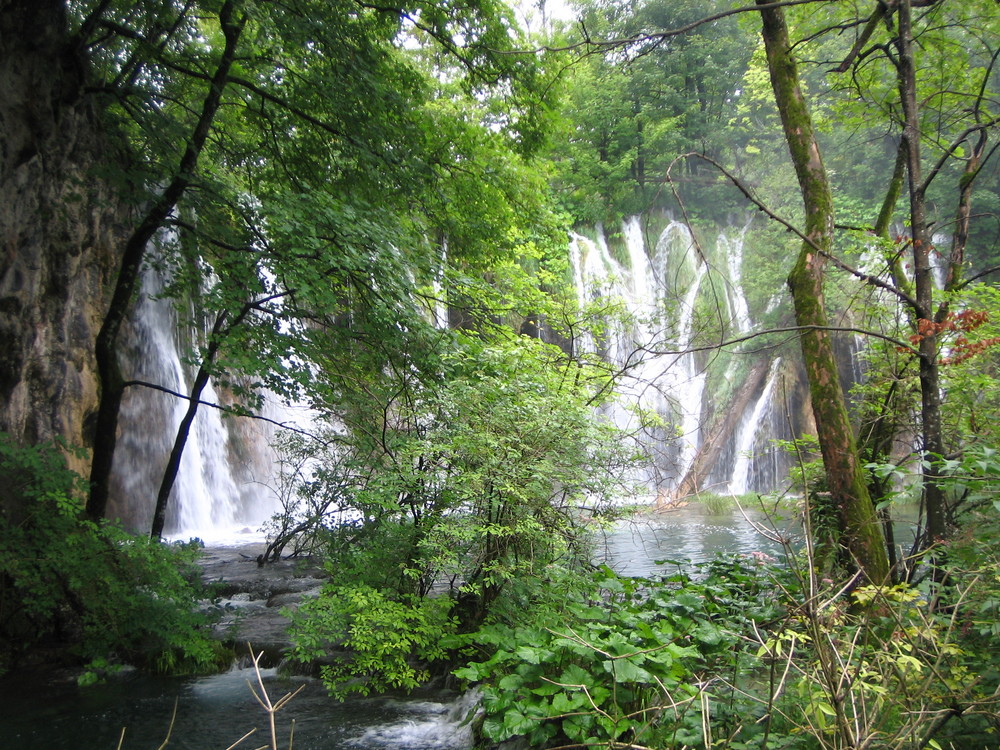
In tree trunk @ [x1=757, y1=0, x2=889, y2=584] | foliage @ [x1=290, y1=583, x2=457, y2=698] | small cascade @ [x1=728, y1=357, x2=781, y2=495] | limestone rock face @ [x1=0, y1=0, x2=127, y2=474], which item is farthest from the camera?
small cascade @ [x1=728, y1=357, x2=781, y2=495]

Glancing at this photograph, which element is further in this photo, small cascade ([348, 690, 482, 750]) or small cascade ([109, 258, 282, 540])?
small cascade ([109, 258, 282, 540])

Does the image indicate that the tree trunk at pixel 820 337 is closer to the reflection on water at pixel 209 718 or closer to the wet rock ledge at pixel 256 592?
the reflection on water at pixel 209 718

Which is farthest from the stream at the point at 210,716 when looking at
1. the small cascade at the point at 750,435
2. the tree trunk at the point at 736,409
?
the small cascade at the point at 750,435

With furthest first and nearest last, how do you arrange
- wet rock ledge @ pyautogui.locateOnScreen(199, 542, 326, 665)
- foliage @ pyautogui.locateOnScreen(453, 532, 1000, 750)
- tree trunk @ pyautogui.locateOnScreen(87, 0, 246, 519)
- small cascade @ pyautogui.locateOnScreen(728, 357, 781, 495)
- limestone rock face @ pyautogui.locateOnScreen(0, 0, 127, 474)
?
small cascade @ pyautogui.locateOnScreen(728, 357, 781, 495) → wet rock ledge @ pyautogui.locateOnScreen(199, 542, 326, 665) → tree trunk @ pyautogui.locateOnScreen(87, 0, 246, 519) → limestone rock face @ pyautogui.locateOnScreen(0, 0, 127, 474) → foliage @ pyautogui.locateOnScreen(453, 532, 1000, 750)

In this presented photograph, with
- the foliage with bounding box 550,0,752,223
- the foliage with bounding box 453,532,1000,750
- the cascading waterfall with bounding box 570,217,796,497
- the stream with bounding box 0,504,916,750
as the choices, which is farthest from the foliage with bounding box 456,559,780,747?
the foliage with bounding box 550,0,752,223

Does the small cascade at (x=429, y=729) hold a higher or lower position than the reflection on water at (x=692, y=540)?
lower

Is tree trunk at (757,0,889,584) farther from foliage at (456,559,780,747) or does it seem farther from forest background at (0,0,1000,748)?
foliage at (456,559,780,747)

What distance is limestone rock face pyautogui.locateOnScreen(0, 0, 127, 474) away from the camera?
597 centimetres

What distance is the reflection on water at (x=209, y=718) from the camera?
4.99 meters

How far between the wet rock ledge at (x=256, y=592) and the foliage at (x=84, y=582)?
46cm

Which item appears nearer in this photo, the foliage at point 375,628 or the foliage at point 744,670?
the foliage at point 744,670

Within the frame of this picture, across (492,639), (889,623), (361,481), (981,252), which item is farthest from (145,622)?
(981,252)

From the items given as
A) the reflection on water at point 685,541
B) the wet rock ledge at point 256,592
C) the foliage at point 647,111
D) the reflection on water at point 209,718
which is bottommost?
the reflection on water at point 209,718

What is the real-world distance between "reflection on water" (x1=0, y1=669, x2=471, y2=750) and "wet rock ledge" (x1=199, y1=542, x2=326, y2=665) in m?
0.63
